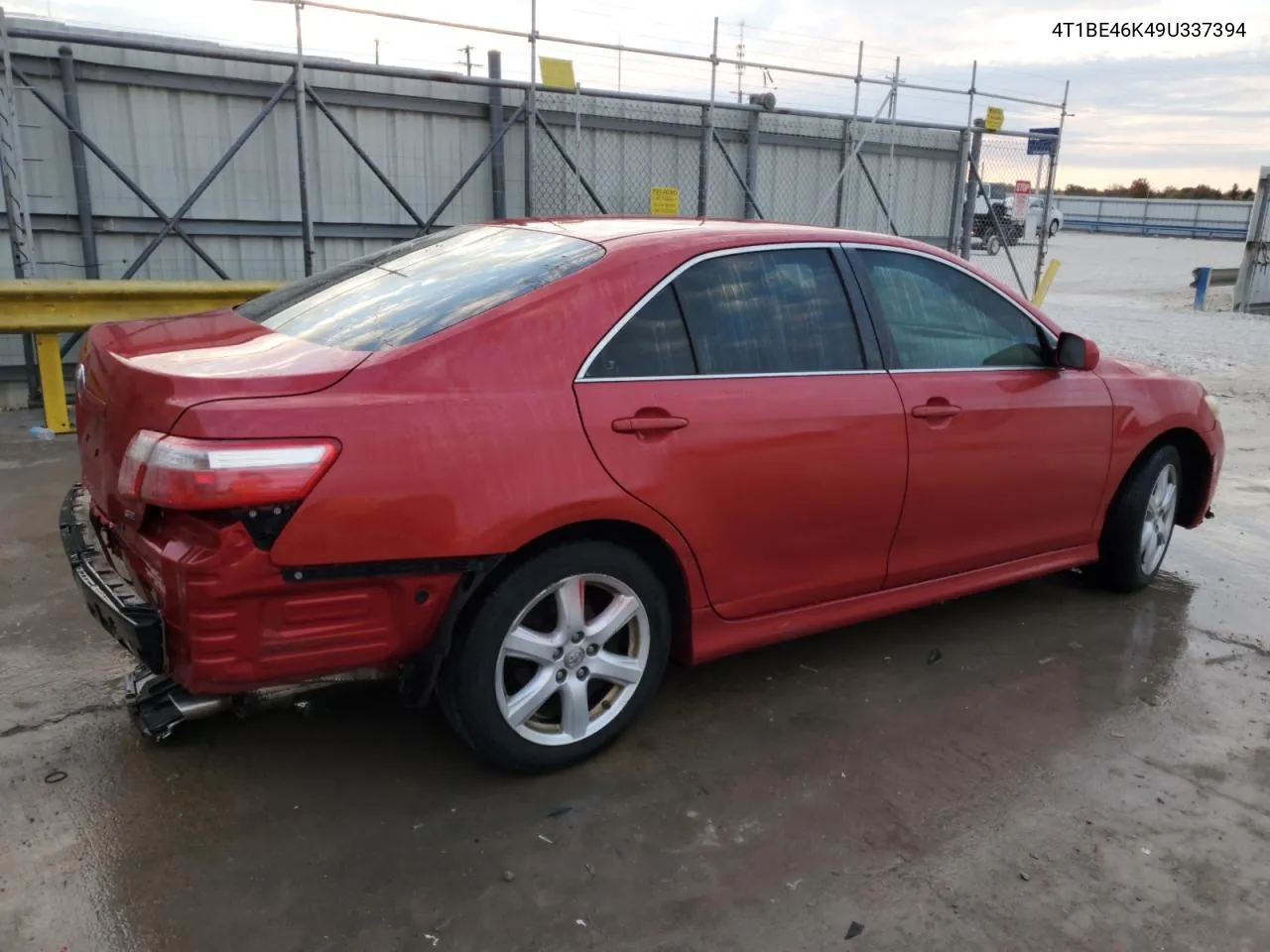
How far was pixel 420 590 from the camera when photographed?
2594 mm

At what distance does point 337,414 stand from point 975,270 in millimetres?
2651

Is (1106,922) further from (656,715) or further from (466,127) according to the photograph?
(466,127)

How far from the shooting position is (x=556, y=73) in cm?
847

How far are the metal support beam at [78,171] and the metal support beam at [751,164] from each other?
5994 millimetres

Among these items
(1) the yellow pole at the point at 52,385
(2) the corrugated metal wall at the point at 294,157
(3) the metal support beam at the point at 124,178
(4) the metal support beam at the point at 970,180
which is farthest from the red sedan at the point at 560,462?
(4) the metal support beam at the point at 970,180

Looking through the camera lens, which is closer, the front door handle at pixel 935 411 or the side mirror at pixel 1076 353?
the front door handle at pixel 935 411

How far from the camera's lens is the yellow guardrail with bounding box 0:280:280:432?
6.34m

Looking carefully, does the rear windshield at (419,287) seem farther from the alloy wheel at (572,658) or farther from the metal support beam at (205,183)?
the metal support beam at (205,183)

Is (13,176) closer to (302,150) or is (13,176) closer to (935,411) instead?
(302,150)

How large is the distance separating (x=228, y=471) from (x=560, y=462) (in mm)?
859

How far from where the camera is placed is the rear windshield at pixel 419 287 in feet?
9.39

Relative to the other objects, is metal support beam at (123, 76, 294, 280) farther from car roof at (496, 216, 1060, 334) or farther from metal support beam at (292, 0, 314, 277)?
car roof at (496, 216, 1060, 334)

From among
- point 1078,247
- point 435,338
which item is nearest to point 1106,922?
point 435,338

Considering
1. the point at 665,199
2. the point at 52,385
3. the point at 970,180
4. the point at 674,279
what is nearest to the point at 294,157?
the point at 52,385
